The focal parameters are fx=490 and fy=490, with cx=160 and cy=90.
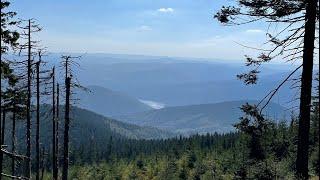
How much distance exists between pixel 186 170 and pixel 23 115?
75.8 m

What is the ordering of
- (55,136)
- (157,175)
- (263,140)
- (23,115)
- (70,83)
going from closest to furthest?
(70,83) → (23,115) → (55,136) → (263,140) → (157,175)

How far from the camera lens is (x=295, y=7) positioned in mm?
14711

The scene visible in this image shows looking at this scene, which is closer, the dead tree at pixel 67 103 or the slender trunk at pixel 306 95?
the slender trunk at pixel 306 95

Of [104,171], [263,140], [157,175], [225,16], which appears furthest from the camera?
[104,171]

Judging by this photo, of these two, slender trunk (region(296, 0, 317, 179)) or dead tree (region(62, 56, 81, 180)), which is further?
dead tree (region(62, 56, 81, 180))

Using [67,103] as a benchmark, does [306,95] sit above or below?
above

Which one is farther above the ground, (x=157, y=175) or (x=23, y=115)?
(x=23, y=115)

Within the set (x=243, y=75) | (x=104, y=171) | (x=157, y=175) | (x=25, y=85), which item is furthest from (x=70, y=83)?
(x=104, y=171)

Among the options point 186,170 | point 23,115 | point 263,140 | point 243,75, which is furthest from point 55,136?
Answer: point 186,170

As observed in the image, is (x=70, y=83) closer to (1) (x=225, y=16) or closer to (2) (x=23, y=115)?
(2) (x=23, y=115)

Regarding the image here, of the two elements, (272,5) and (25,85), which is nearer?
(272,5)

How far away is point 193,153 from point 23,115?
87583 millimetres

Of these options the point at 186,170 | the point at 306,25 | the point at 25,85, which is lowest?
the point at 186,170

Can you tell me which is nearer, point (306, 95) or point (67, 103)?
point (306, 95)
